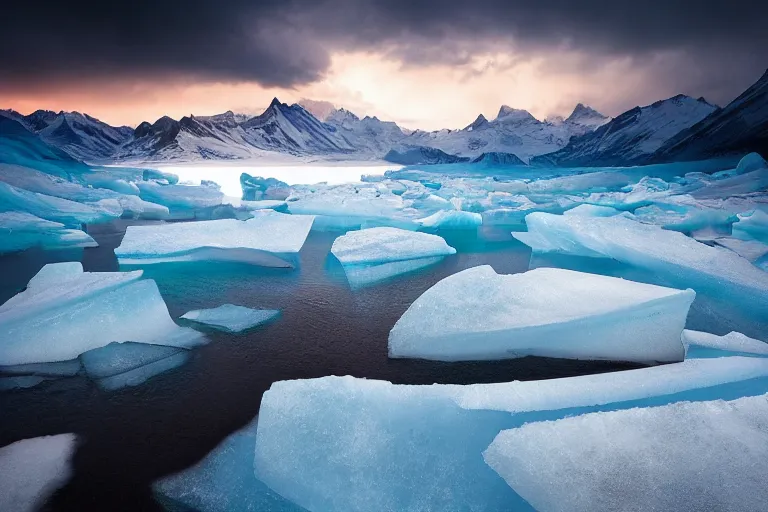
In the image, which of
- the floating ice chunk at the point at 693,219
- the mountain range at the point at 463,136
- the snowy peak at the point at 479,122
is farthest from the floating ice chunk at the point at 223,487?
the snowy peak at the point at 479,122

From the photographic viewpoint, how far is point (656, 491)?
1188 mm

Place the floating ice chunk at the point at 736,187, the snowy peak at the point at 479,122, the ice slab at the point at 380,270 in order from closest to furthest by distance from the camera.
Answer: the ice slab at the point at 380,270, the floating ice chunk at the point at 736,187, the snowy peak at the point at 479,122

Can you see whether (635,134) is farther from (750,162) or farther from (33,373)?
(33,373)

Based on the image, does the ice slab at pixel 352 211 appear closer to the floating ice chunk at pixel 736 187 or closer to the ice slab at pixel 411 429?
the ice slab at pixel 411 429

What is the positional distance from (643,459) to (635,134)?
51.3m

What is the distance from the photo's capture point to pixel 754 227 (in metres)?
5.74

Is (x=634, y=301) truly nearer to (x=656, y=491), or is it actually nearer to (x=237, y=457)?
(x=656, y=491)

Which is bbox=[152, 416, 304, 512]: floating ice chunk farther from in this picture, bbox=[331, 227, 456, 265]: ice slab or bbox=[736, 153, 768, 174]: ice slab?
bbox=[736, 153, 768, 174]: ice slab

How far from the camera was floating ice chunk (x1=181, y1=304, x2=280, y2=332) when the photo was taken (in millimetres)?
2736

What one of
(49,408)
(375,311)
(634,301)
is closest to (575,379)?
(634,301)

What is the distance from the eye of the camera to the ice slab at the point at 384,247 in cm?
428

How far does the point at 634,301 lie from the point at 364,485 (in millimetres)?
1834

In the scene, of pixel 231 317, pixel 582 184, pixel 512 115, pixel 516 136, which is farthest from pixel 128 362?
pixel 512 115

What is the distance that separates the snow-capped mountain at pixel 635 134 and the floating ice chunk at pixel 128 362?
44.9 metres
